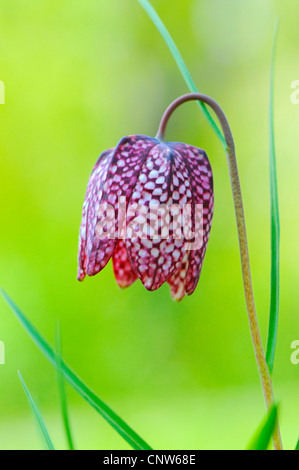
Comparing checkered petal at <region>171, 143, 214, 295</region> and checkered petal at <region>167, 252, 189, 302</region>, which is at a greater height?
checkered petal at <region>171, 143, 214, 295</region>

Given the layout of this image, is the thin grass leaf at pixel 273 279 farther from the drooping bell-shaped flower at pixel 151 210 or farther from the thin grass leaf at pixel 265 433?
the thin grass leaf at pixel 265 433

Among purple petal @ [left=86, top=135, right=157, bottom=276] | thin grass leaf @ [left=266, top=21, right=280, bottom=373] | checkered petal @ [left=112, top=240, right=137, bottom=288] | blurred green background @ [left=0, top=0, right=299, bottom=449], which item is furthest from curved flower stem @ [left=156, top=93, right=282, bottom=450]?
blurred green background @ [left=0, top=0, right=299, bottom=449]

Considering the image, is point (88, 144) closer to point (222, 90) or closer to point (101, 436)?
point (222, 90)

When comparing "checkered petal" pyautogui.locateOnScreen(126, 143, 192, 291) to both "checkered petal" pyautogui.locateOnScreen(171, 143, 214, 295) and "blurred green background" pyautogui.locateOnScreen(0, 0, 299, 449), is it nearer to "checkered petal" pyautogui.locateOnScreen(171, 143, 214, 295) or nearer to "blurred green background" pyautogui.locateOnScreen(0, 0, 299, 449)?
"checkered petal" pyautogui.locateOnScreen(171, 143, 214, 295)

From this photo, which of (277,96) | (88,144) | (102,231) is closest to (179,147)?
(102,231)

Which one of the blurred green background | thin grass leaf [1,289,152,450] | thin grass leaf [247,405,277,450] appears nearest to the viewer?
thin grass leaf [247,405,277,450]

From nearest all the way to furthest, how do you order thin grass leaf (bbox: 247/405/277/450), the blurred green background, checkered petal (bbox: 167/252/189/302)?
thin grass leaf (bbox: 247/405/277/450) < checkered petal (bbox: 167/252/189/302) < the blurred green background

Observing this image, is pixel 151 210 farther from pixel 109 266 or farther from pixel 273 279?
pixel 109 266
